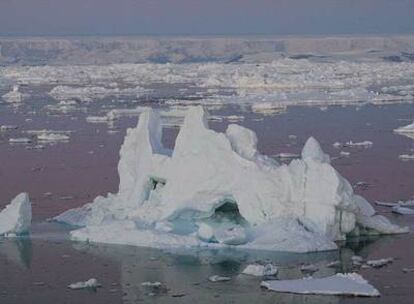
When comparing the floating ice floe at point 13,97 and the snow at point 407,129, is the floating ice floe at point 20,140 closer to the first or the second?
the snow at point 407,129

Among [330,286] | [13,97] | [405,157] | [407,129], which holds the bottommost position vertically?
[330,286]

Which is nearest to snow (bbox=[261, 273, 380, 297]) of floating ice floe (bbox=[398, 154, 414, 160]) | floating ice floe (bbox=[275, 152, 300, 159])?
floating ice floe (bbox=[275, 152, 300, 159])

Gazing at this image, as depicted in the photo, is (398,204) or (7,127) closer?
(398,204)

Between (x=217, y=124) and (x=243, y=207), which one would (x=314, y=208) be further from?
(x=217, y=124)

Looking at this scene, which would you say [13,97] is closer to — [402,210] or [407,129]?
[407,129]

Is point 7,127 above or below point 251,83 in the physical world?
below

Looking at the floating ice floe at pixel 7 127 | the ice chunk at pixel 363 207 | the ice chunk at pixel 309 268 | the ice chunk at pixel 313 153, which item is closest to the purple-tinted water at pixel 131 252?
the ice chunk at pixel 309 268

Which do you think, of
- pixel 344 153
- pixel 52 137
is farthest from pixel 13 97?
pixel 344 153
